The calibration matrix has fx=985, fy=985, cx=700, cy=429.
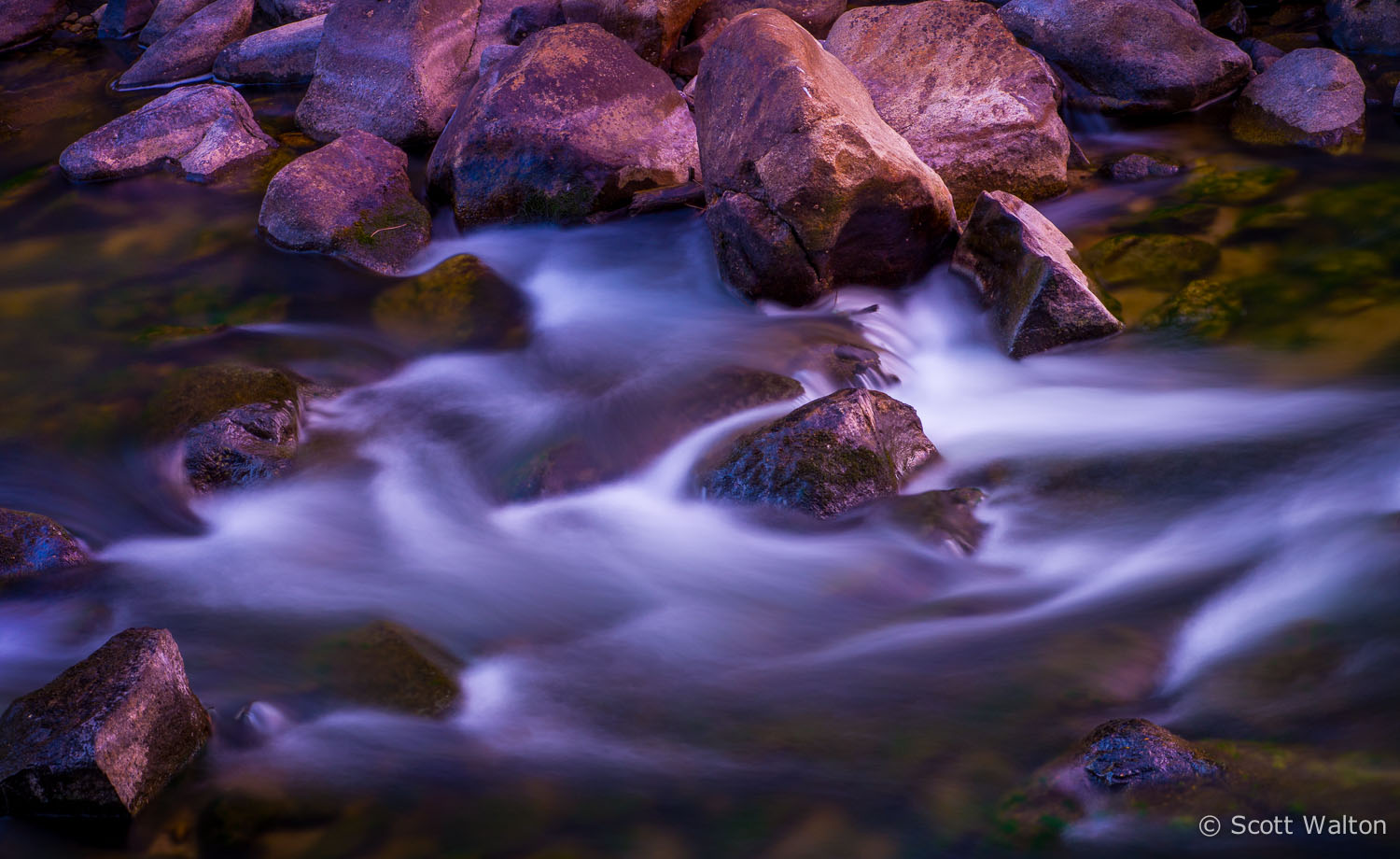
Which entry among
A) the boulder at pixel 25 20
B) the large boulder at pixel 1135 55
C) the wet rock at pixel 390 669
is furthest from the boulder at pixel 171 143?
the large boulder at pixel 1135 55

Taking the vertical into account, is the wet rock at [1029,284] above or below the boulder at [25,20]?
below

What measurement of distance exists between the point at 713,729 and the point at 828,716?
0.37 meters

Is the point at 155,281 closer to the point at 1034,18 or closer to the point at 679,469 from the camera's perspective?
the point at 679,469

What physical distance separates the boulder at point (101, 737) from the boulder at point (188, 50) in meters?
8.71

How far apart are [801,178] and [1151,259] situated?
2290 mm

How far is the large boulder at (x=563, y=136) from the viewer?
20.6 feet

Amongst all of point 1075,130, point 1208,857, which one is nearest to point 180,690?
point 1208,857

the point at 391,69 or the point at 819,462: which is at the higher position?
the point at 391,69

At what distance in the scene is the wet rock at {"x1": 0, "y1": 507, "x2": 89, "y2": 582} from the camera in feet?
13.1

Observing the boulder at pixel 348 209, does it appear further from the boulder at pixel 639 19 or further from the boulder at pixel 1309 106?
the boulder at pixel 1309 106

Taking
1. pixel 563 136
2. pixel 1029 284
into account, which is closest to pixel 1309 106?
pixel 1029 284

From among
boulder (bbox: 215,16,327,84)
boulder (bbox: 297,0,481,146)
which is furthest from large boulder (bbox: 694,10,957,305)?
boulder (bbox: 215,16,327,84)

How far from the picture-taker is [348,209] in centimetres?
635

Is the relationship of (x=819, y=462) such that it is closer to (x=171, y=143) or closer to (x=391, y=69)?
(x=391, y=69)
